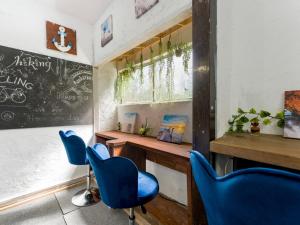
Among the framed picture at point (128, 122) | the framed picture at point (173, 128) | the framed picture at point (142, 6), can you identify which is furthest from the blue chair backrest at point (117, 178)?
the framed picture at point (128, 122)

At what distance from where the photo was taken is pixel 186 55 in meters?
1.83

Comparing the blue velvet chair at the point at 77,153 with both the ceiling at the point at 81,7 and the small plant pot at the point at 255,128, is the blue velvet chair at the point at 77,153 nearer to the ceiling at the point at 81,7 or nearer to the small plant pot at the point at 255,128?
the small plant pot at the point at 255,128

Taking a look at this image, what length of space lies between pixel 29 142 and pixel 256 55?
9.05 feet

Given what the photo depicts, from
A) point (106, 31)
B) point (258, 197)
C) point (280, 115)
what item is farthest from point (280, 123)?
point (106, 31)

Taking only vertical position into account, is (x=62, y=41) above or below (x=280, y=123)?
above

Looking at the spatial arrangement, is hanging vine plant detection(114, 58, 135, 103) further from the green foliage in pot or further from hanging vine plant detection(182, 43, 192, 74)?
the green foliage in pot

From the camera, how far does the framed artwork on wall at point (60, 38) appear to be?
91.0 inches

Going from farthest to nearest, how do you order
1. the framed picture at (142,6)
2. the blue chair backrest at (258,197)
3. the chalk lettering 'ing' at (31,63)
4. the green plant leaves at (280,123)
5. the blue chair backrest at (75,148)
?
1. the chalk lettering 'ing' at (31,63)
2. the blue chair backrest at (75,148)
3. the framed picture at (142,6)
4. the green plant leaves at (280,123)
5. the blue chair backrest at (258,197)

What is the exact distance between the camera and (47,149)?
7.57ft

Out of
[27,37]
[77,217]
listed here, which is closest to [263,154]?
[77,217]

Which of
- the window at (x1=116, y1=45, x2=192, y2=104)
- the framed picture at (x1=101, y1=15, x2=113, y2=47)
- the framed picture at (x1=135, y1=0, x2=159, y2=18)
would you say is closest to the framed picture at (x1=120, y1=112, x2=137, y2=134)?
the window at (x1=116, y1=45, x2=192, y2=104)

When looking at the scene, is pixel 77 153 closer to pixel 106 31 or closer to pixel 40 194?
pixel 40 194

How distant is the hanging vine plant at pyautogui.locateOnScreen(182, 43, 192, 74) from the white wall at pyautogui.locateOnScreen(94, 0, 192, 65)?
0.43 meters

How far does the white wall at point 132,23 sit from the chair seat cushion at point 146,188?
1.37 m
